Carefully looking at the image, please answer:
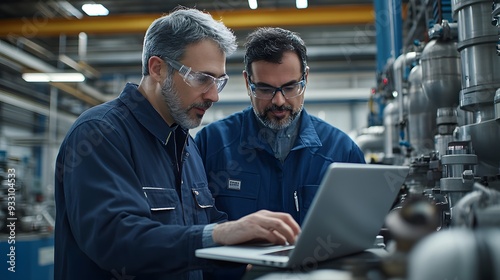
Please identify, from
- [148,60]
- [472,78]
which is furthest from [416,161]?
[148,60]

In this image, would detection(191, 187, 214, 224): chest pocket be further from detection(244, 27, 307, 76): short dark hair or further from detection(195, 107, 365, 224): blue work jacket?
detection(244, 27, 307, 76): short dark hair

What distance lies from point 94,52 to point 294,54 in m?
5.61

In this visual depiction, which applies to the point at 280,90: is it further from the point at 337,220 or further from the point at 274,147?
the point at 337,220

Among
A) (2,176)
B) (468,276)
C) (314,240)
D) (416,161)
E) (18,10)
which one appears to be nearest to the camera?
(468,276)

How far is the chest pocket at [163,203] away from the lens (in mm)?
985

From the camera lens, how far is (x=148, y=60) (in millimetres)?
1126

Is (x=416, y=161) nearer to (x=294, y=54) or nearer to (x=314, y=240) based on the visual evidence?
(x=294, y=54)

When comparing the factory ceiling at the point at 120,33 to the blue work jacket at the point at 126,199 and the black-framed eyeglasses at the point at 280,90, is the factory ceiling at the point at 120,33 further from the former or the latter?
the blue work jacket at the point at 126,199

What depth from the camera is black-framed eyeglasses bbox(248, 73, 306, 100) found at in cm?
135

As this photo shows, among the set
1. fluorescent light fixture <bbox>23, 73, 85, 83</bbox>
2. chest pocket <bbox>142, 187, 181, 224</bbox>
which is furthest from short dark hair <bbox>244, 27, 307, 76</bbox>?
fluorescent light fixture <bbox>23, 73, 85, 83</bbox>

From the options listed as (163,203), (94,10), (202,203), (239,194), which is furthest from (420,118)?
(94,10)

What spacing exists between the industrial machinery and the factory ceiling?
8.47 feet

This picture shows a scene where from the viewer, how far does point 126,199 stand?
86 cm

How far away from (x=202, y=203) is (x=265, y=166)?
28 cm
